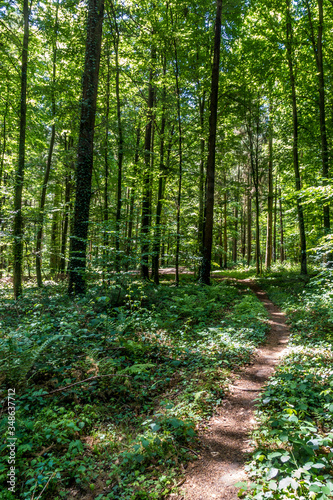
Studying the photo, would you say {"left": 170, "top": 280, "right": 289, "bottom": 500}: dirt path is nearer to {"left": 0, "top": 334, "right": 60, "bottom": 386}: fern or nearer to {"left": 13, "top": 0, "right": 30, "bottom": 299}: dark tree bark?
{"left": 0, "top": 334, "right": 60, "bottom": 386}: fern

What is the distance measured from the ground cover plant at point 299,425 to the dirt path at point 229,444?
0.63 feet

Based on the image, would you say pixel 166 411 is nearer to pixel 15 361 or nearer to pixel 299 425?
pixel 299 425

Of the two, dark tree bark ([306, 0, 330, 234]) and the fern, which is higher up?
dark tree bark ([306, 0, 330, 234])

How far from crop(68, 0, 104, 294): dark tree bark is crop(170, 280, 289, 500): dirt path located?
5.56 meters

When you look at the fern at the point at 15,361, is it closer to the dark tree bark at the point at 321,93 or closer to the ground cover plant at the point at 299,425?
the ground cover plant at the point at 299,425

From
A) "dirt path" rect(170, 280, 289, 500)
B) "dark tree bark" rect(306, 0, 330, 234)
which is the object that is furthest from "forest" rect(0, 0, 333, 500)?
"dark tree bark" rect(306, 0, 330, 234)

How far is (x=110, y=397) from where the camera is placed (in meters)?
4.04

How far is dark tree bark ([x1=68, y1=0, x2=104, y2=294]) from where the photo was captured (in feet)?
26.1

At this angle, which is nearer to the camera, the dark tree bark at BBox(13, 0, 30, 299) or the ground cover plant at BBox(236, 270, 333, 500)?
the ground cover plant at BBox(236, 270, 333, 500)

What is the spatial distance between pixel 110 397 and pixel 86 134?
7.45 m

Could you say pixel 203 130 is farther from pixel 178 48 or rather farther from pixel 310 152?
pixel 310 152

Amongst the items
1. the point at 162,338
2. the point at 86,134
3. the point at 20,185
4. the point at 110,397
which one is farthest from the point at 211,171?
the point at 110,397

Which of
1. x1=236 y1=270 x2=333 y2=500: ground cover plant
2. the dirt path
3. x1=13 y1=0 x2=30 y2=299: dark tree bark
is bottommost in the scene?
the dirt path

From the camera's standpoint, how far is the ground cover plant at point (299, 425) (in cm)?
206
